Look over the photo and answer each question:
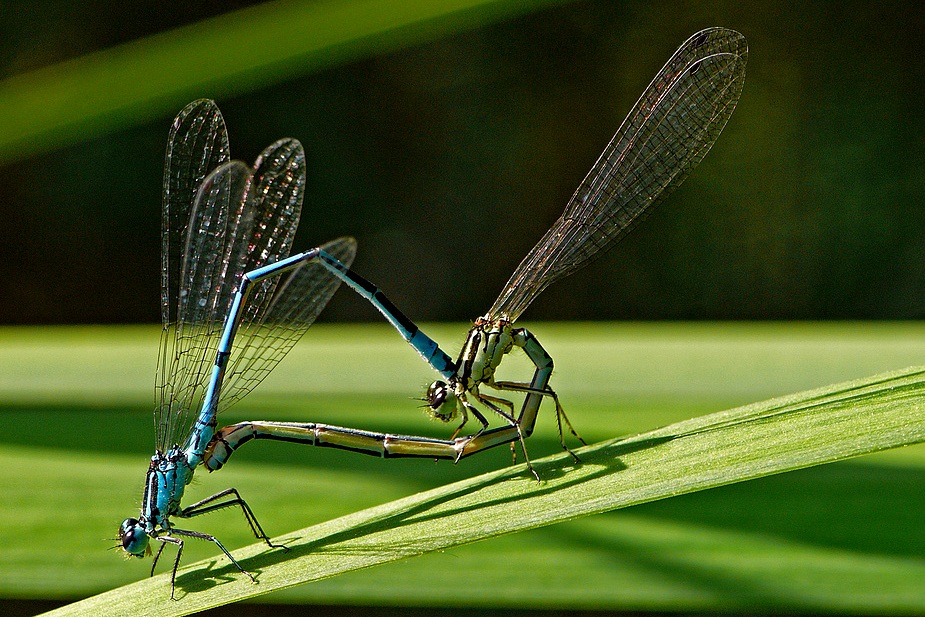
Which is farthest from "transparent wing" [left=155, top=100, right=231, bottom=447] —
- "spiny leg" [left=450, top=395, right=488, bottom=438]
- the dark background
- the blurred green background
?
the dark background

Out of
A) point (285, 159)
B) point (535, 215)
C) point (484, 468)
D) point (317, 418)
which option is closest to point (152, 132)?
point (535, 215)

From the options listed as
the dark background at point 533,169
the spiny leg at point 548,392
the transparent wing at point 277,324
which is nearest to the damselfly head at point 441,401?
the spiny leg at point 548,392

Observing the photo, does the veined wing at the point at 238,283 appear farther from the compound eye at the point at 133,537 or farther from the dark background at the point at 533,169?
the dark background at the point at 533,169

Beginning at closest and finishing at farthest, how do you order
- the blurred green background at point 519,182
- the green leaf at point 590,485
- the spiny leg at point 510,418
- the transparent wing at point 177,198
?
the green leaf at point 590,485 < the spiny leg at point 510,418 < the transparent wing at point 177,198 < the blurred green background at point 519,182

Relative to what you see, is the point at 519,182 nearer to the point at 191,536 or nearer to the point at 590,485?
the point at 191,536

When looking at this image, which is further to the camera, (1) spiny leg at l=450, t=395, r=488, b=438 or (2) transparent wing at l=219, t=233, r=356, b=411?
(2) transparent wing at l=219, t=233, r=356, b=411

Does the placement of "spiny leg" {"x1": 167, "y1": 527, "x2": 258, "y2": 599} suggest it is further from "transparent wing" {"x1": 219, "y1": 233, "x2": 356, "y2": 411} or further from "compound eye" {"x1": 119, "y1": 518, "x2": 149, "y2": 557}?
"transparent wing" {"x1": 219, "y1": 233, "x2": 356, "y2": 411}

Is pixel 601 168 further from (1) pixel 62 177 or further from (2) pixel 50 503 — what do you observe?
(1) pixel 62 177
